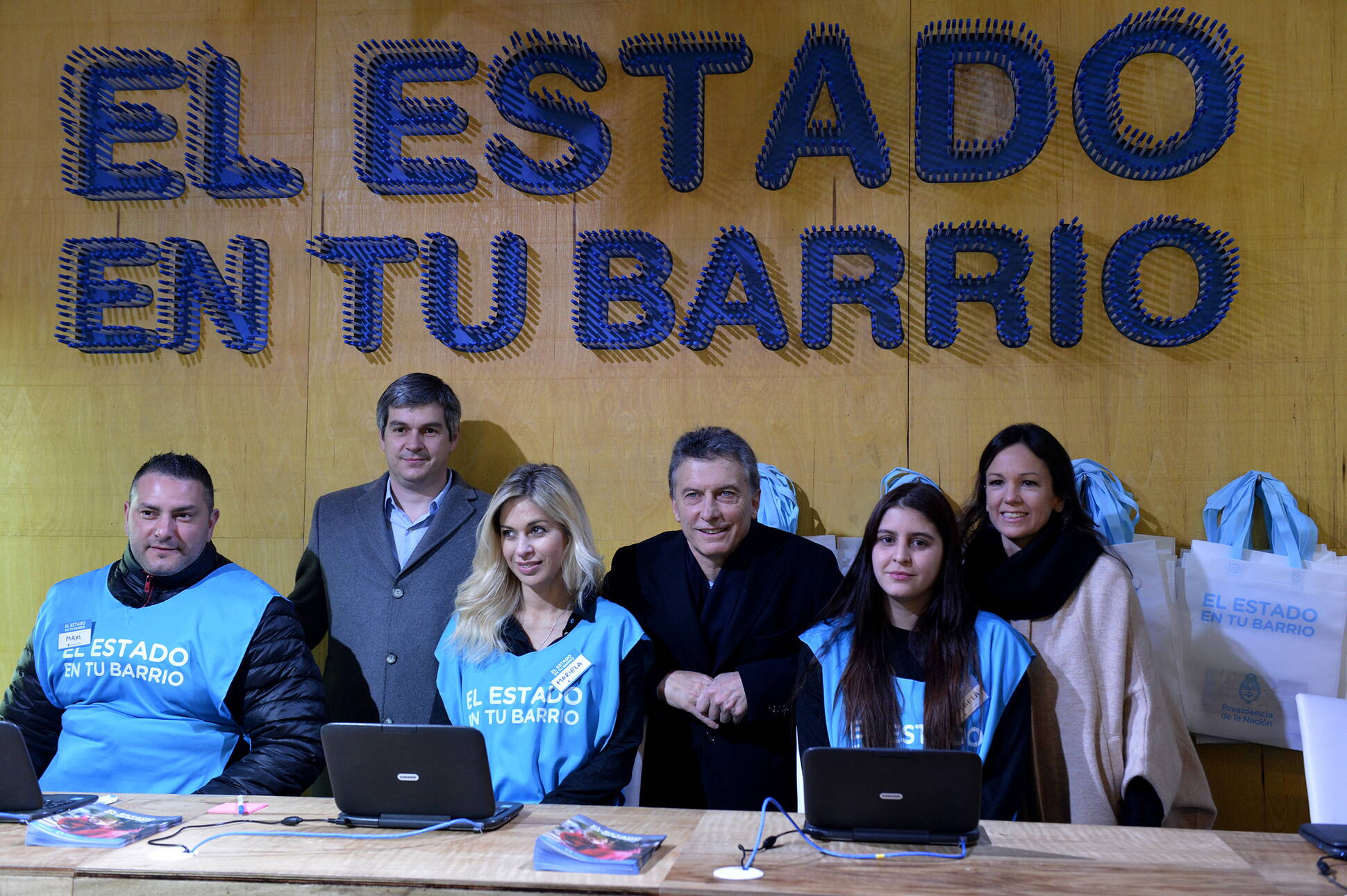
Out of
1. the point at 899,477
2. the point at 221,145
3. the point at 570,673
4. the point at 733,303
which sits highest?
the point at 221,145

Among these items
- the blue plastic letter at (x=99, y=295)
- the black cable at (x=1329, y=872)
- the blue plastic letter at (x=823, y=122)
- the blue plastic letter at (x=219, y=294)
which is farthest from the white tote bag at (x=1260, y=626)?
the blue plastic letter at (x=99, y=295)

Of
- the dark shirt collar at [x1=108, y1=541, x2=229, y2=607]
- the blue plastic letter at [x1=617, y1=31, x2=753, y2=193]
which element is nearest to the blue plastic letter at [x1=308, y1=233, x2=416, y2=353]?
the blue plastic letter at [x1=617, y1=31, x2=753, y2=193]

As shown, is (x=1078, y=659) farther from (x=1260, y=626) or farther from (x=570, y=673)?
(x=570, y=673)

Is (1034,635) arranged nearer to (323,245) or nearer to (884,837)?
(884,837)

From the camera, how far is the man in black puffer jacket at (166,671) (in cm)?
278

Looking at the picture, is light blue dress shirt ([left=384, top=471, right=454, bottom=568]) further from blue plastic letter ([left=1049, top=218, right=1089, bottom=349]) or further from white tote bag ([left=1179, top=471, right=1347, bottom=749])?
white tote bag ([left=1179, top=471, right=1347, bottom=749])

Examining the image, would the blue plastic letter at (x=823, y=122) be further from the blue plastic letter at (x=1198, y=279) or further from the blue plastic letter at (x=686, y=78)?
the blue plastic letter at (x=1198, y=279)

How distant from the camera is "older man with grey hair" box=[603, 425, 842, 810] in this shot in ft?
8.95

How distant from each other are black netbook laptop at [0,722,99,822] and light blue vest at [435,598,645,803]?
2.78 feet

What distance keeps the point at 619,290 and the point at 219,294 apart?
1383 millimetres

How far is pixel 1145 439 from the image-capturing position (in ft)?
11.2

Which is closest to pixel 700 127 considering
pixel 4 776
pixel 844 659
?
pixel 844 659

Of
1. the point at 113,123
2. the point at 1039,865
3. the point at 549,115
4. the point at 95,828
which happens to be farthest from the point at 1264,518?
the point at 113,123

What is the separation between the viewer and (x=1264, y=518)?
3.33 m
